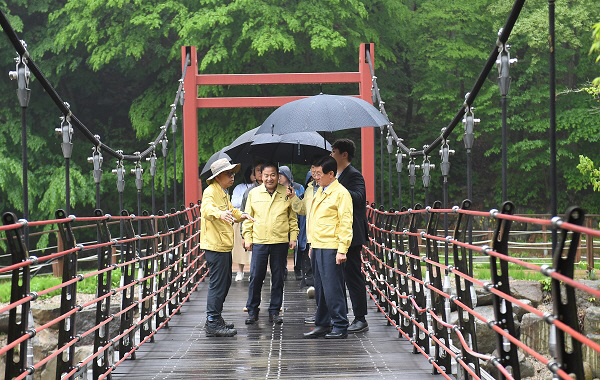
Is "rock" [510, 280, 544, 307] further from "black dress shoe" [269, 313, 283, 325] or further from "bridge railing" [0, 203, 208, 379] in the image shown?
"black dress shoe" [269, 313, 283, 325]

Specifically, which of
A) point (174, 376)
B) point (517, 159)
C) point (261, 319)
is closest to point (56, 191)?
point (517, 159)

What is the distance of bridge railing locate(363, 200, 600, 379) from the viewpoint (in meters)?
2.24

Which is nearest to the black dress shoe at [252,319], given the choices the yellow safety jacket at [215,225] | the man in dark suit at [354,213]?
the yellow safety jacket at [215,225]

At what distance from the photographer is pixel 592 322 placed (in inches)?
490

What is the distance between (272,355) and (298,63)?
14.7m

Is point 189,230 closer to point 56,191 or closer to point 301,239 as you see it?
point 301,239

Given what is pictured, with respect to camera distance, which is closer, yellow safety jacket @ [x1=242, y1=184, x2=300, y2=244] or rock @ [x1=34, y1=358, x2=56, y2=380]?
yellow safety jacket @ [x1=242, y1=184, x2=300, y2=244]

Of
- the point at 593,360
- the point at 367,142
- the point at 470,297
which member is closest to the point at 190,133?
the point at 367,142

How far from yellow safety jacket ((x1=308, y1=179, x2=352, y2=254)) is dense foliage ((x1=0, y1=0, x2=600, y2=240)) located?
37.7 ft

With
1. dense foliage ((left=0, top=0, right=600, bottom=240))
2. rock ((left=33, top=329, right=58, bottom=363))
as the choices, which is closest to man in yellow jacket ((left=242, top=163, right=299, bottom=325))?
rock ((left=33, top=329, right=58, bottom=363))

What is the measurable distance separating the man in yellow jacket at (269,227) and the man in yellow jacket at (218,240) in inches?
10.4

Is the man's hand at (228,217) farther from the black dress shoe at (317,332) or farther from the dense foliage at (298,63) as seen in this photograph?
the dense foliage at (298,63)

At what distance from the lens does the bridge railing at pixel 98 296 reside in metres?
2.88

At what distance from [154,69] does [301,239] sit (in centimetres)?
1149
